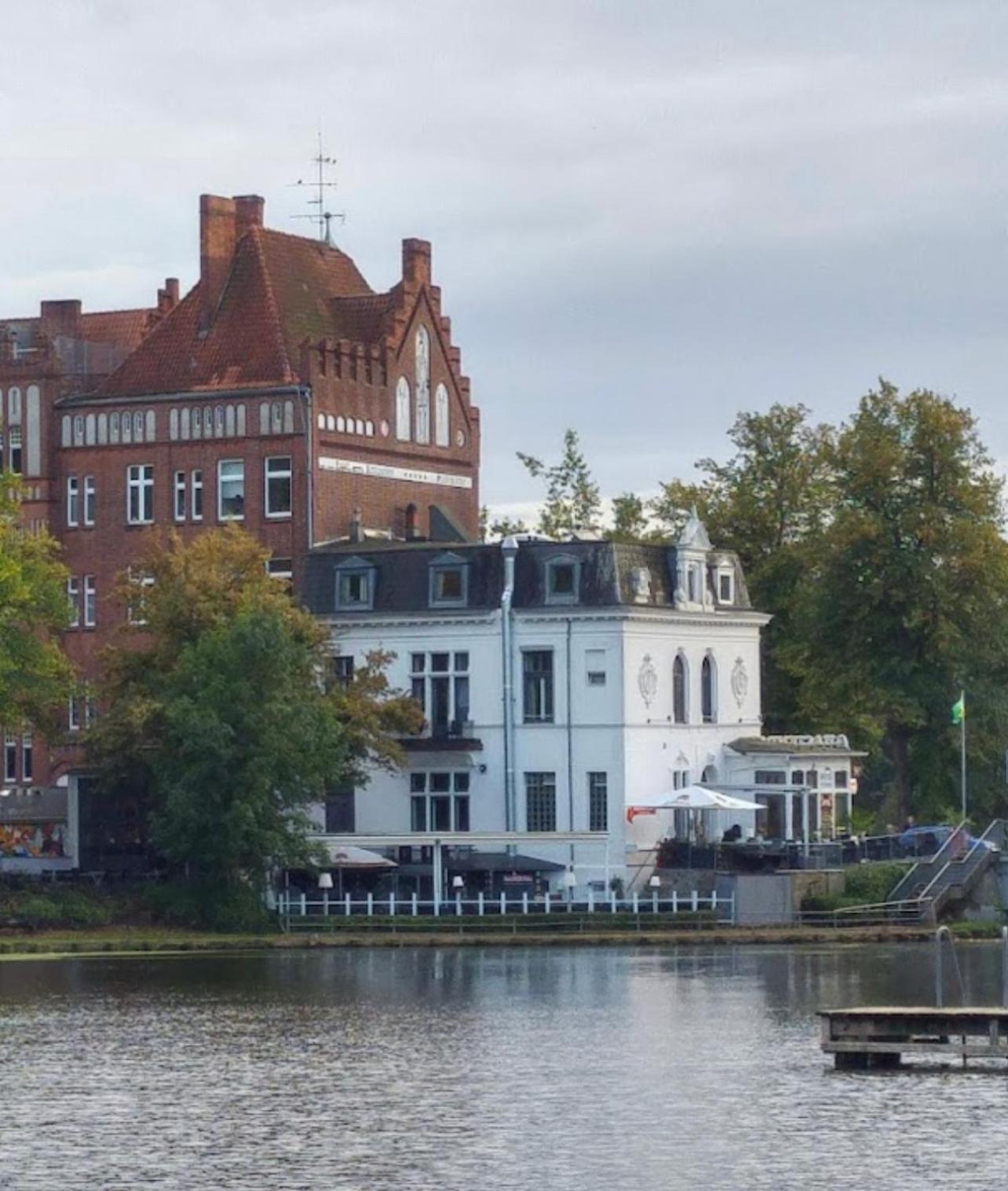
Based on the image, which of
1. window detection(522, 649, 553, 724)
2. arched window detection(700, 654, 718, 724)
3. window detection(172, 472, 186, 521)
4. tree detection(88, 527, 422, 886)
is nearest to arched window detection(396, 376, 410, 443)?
window detection(172, 472, 186, 521)

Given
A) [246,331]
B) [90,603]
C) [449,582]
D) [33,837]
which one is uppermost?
[246,331]

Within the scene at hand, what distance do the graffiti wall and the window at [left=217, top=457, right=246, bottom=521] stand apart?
12.1 metres

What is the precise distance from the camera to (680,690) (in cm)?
11094

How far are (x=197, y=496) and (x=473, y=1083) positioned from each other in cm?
5748

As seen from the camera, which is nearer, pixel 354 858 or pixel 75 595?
pixel 354 858

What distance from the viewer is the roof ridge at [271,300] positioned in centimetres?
11556

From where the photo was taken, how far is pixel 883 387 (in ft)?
373

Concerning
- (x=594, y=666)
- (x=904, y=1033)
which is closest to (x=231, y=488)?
→ (x=594, y=666)

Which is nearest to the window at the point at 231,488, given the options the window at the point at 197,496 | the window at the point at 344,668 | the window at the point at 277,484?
the window at the point at 197,496

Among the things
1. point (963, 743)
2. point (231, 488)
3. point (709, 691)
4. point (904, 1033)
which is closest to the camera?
→ point (904, 1033)

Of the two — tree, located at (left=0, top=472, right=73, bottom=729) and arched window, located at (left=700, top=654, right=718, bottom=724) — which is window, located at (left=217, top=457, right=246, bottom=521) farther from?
arched window, located at (left=700, top=654, right=718, bottom=724)

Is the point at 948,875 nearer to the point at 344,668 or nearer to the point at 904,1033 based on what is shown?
the point at 344,668

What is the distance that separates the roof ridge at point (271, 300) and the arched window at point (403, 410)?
205 inches

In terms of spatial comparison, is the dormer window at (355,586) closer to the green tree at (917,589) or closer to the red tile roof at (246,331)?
the red tile roof at (246,331)
